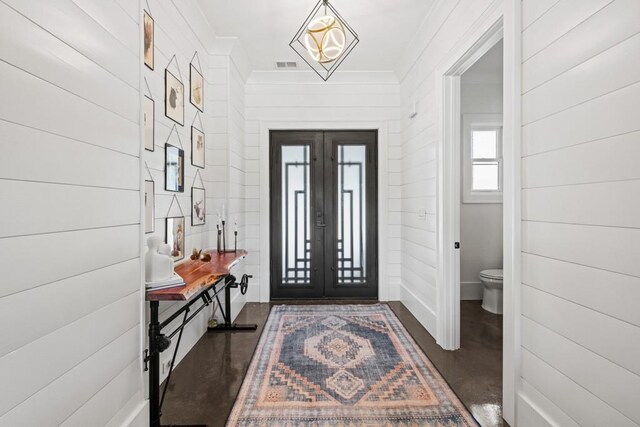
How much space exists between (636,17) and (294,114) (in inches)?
136

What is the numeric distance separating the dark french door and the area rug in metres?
0.98

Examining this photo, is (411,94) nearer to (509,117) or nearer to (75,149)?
(509,117)

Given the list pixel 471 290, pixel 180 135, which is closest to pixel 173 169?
pixel 180 135

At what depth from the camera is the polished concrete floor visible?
1.93 meters

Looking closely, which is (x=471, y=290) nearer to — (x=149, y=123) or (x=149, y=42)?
(x=149, y=123)

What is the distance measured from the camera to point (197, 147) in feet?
9.81

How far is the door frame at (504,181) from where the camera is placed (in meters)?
1.71

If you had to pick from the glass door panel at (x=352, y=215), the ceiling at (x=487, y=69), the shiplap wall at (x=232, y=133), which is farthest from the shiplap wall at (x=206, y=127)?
the ceiling at (x=487, y=69)

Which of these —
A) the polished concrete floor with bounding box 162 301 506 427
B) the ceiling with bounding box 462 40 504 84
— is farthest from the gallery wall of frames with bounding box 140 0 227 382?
the ceiling with bounding box 462 40 504 84

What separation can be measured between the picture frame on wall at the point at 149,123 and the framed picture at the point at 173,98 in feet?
0.71

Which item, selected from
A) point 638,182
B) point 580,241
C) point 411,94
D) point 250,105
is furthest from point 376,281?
point 638,182

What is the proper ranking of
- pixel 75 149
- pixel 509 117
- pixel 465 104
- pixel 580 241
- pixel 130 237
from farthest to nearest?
A: pixel 465 104 < pixel 509 117 < pixel 130 237 < pixel 580 241 < pixel 75 149

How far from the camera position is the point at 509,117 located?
177 cm

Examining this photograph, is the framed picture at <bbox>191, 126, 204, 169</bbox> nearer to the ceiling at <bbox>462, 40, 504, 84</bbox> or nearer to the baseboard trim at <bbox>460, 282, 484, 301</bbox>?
the ceiling at <bbox>462, 40, 504, 84</bbox>
